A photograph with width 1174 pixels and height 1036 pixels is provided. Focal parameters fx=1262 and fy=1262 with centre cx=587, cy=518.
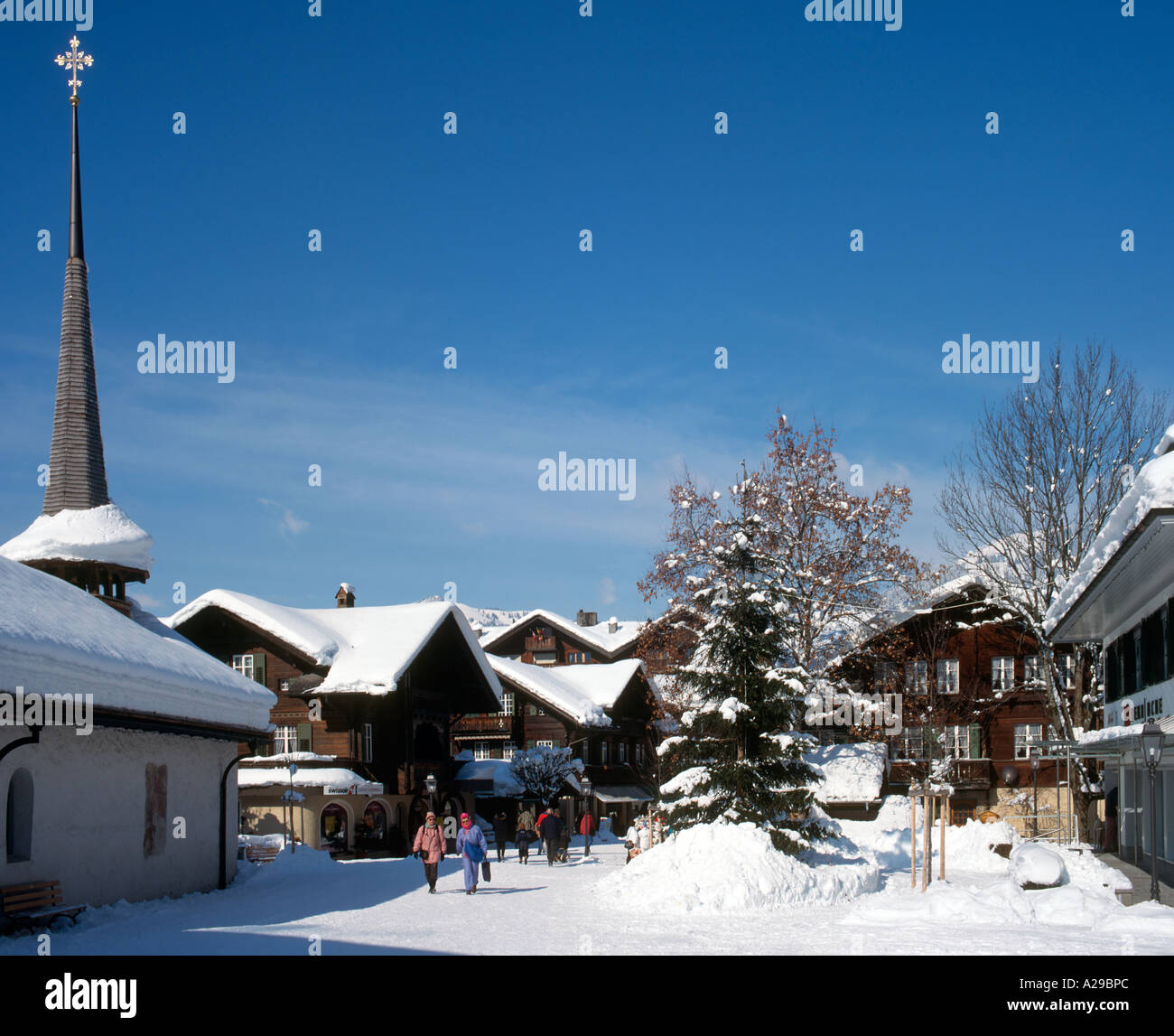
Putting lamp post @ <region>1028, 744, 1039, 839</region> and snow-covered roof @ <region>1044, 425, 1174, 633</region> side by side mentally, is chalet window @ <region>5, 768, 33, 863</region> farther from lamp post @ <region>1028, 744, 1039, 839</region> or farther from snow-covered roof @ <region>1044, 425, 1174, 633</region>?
lamp post @ <region>1028, 744, 1039, 839</region>

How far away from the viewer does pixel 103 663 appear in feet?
60.8

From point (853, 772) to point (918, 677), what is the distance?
7.61 metres

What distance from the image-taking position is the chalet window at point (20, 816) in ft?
57.0

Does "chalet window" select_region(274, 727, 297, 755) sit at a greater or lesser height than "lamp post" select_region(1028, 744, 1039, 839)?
greater

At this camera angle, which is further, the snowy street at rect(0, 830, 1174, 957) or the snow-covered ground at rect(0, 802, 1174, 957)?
the snow-covered ground at rect(0, 802, 1174, 957)

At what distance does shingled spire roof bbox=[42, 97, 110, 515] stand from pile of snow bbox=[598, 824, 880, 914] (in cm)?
1710

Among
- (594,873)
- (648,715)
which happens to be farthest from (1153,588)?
(648,715)

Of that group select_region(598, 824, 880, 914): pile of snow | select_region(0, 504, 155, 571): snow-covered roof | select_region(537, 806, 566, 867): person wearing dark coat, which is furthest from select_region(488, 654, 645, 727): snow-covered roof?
select_region(598, 824, 880, 914): pile of snow

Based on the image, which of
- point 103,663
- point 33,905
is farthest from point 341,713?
point 33,905

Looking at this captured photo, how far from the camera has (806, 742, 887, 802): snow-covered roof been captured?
40062 millimetres

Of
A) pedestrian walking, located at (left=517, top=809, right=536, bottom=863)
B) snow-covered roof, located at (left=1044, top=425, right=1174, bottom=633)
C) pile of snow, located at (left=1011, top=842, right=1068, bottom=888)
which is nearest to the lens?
snow-covered roof, located at (left=1044, top=425, right=1174, bottom=633)

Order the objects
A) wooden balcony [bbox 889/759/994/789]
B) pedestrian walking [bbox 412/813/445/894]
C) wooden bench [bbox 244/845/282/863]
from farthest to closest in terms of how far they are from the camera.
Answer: wooden balcony [bbox 889/759/994/789], wooden bench [bbox 244/845/282/863], pedestrian walking [bbox 412/813/445/894]

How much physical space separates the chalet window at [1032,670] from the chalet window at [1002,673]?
556 millimetres
